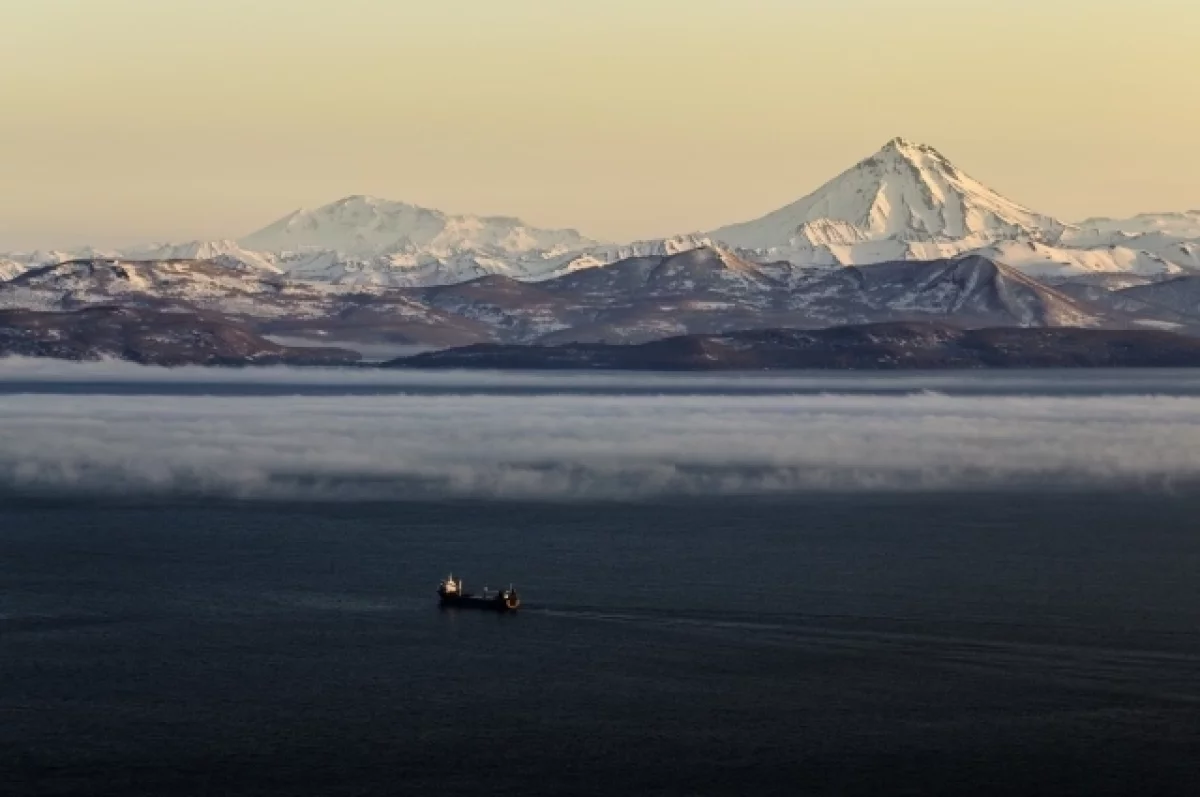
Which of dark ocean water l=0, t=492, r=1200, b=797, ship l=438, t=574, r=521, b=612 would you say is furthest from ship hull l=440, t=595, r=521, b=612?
dark ocean water l=0, t=492, r=1200, b=797

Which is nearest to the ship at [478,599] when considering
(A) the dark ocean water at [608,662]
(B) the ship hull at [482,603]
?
(B) the ship hull at [482,603]

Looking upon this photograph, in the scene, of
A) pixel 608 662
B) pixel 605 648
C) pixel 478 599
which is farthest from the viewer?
pixel 478 599

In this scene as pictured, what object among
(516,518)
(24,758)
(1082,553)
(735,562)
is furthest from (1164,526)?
(24,758)

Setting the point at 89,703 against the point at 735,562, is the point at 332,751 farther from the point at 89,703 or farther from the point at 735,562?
Result: the point at 735,562

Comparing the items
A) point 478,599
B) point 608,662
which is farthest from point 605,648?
point 478,599

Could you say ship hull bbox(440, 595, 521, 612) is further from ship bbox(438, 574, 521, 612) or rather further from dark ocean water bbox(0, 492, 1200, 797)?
dark ocean water bbox(0, 492, 1200, 797)

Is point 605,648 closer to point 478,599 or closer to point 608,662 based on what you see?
point 608,662
